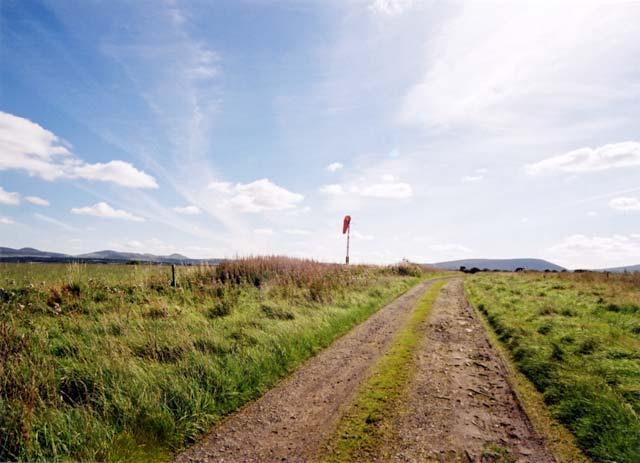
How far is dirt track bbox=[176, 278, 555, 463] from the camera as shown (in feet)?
12.9

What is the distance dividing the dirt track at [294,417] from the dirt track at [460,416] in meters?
0.97

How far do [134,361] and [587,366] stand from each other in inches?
342

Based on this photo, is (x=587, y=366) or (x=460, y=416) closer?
(x=460, y=416)

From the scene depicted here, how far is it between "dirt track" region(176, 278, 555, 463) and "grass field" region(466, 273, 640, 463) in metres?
0.64

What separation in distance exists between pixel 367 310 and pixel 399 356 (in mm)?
5793

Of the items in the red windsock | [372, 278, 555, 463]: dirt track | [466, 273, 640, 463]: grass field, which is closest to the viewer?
[372, 278, 555, 463]: dirt track

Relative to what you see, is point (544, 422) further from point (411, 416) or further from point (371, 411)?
point (371, 411)

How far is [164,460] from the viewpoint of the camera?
3.81 meters

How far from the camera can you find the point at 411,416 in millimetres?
4715

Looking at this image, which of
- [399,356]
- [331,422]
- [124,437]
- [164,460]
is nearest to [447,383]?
[399,356]

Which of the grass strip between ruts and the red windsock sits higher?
the red windsock

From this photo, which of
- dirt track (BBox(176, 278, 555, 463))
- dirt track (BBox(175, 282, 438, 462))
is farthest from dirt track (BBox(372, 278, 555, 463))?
dirt track (BBox(175, 282, 438, 462))

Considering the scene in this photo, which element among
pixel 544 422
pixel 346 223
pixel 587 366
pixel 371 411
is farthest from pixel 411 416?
pixel 346 223

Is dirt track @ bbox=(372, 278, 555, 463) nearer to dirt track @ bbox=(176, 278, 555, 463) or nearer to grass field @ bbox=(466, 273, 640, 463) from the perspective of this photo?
dirt track @ bbox=(176, 278, 555, 463)
